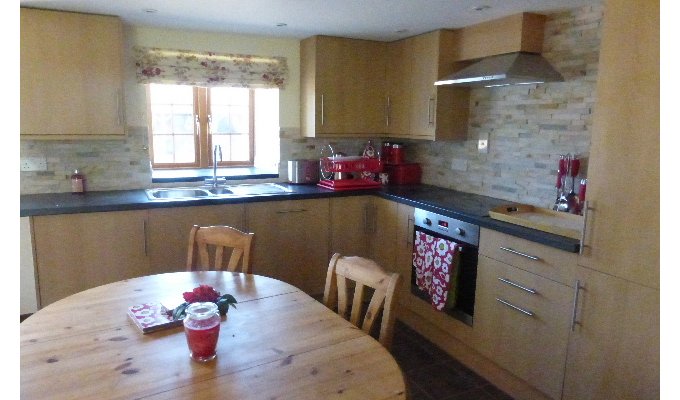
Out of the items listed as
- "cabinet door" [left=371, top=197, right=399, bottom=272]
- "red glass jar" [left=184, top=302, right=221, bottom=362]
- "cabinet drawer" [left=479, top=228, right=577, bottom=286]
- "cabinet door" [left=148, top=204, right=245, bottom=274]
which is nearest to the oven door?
"cabinet drawer" [left=479, top=228, right=577, bottom=286]

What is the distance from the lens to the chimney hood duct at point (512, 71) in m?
2.59

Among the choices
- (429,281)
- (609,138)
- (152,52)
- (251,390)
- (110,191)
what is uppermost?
(152,52)

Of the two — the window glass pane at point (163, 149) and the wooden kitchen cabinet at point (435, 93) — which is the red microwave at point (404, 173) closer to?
the wooden kitchen cabinet at point (435, 93)

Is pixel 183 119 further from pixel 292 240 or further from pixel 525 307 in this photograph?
pixel 525 307

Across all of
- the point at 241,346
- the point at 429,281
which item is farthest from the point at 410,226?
the point at 241,346

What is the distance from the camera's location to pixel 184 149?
12.2ft

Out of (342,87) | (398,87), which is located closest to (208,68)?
(342,87)

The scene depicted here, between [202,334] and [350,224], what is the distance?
2.30 metres

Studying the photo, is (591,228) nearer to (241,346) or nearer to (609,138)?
(609,138)

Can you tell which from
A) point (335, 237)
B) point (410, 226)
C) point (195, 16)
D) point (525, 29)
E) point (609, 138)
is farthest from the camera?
point (335, 237)

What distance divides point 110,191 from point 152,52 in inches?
41.4

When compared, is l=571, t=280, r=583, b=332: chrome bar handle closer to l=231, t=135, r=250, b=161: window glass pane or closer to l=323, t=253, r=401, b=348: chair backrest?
l=323, t=253, r=401, b=348: chair backrest

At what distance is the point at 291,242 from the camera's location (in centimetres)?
337

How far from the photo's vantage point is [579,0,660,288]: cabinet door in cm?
173
